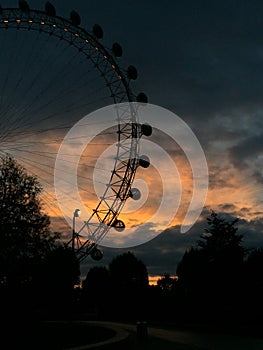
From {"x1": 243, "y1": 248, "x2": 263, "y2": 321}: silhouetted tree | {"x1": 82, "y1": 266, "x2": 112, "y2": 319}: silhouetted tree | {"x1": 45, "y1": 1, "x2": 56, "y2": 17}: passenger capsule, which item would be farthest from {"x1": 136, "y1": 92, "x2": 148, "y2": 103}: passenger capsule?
{"x1": 82, "y1": 266, "x2": 112, "y2": 319}: silhouetted tree

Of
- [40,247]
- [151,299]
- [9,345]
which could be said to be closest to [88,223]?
[40,247]

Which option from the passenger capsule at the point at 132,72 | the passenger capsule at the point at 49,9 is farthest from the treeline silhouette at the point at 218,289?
the passenger capsule at the point at 49,9

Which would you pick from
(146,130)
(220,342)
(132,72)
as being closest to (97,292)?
(146,130)

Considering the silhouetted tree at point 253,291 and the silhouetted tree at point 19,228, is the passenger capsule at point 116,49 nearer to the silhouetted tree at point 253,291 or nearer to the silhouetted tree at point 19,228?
the silhouetted tree at point 19,228

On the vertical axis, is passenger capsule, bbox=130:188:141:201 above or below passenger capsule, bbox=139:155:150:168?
below

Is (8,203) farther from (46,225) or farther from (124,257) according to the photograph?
(124,257)

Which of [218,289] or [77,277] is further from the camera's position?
[77,277]

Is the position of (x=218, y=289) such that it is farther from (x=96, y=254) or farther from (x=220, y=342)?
(x=220, y=342)

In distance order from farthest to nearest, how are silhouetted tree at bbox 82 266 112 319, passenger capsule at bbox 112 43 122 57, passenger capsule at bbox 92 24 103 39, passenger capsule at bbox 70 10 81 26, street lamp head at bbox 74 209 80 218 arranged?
silhouetted tree at bbox 82 266 112 319 → passenger capsule at bbox 112 43 122 57 → passenger capsule at bbox 92 24 103 39 → passenger capsule at bbox 70 10 81 26 → street lamp head at bbox 74 209 80 218

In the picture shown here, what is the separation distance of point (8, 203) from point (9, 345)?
7.08 metres

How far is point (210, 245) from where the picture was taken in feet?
149

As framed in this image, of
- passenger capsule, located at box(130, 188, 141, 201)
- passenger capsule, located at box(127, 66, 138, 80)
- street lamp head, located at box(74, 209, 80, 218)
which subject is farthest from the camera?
passenger capsule, located at box(127, 66, 138, 80)

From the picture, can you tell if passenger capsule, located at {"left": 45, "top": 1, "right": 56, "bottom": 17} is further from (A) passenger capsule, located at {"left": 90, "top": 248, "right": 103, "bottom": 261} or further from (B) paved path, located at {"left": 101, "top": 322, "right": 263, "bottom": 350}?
(B) paved path, located at {"left": 101, "top": 322, "right": 263, "bottom": 350}

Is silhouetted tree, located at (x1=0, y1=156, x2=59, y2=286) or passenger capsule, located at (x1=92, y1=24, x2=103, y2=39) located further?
passenger capsule, located at (x1=92, y1=24, x2=103, y2=39)
